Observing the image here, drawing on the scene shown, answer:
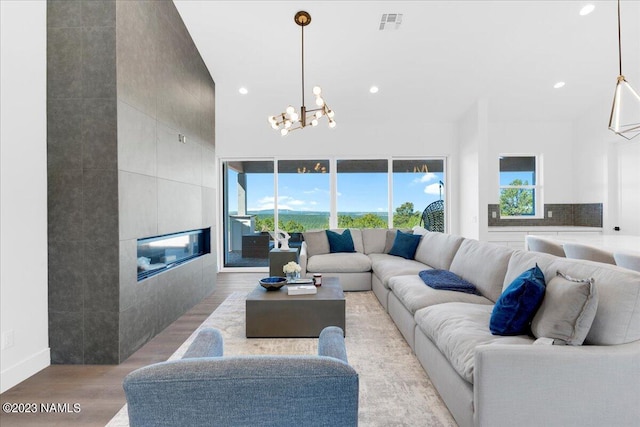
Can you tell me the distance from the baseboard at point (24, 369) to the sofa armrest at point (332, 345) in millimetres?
2414

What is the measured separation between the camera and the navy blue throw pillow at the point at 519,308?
1.89m

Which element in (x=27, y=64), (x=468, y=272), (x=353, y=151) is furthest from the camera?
(x=353, y=151)

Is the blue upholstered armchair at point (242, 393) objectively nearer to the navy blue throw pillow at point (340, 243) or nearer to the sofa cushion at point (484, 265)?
the sofa cushion at point (484, 265)

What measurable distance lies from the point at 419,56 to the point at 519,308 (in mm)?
4142

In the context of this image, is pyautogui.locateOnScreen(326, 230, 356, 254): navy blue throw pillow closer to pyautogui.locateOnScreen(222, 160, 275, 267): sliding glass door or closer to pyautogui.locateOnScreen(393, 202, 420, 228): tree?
pyautogui.locateOnScreen(393, 202, 420, 228): tree

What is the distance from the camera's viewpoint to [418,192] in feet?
22.3

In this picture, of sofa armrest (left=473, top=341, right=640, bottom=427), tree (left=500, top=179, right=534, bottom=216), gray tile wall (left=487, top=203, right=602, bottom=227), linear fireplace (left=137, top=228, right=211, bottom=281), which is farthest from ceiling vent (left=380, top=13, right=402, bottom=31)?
sofa armrest (left=473, top=341, right=640, bottom=427)

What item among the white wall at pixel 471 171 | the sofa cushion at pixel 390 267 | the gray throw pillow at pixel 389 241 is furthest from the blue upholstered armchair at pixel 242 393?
the white wall at pixel 471 171

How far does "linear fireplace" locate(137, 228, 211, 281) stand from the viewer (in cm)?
331

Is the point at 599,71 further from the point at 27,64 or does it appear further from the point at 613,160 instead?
the point at 27,64

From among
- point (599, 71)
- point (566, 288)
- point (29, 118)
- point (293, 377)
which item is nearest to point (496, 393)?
point (566, 288)

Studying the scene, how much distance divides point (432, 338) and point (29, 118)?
10.9 ft

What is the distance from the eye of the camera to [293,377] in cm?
80

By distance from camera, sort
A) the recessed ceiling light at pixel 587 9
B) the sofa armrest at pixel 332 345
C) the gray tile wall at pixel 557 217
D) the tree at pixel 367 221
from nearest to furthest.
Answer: the sofa armrest at pixel 332 345 < the recessed ceiling light at pixel 587 9 < the gray tile wall at pixel 557 217 < the tree at pixel 367 221
